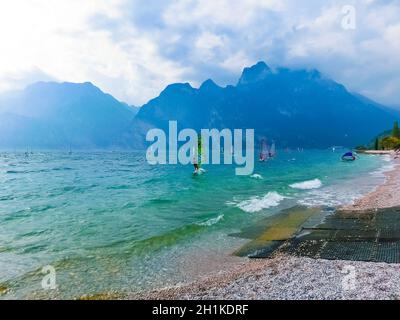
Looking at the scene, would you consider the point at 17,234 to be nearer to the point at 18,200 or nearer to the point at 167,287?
the point at 167,287

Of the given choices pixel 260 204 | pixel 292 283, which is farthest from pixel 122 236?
pixel 260 204

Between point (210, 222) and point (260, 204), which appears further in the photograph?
point (260, 204)

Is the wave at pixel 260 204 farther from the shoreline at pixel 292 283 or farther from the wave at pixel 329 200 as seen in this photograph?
the shoreline at pixel 292 283

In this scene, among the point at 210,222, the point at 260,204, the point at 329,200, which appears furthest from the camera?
the point at 329,200

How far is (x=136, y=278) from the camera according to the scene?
13.4 metres

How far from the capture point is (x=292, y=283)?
10.6 metres

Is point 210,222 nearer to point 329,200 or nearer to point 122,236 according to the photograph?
point 122,236

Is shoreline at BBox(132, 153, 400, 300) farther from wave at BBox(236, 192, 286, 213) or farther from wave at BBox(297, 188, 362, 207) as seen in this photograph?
wave at BBox(297, 188, 362, 207)

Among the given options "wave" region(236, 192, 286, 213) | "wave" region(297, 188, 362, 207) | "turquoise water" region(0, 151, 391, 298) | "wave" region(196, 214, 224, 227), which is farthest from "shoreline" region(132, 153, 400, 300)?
"wave" region(297, 188, 362, 207)

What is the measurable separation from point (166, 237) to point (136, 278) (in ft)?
21.3

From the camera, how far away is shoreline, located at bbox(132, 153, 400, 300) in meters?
9.40

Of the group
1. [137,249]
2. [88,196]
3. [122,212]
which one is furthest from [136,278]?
[88,196]

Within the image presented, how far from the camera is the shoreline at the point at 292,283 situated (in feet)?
30.8

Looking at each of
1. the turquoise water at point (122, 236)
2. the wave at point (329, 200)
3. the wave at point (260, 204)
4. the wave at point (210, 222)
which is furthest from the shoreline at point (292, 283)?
the wave at point (329, 200)
